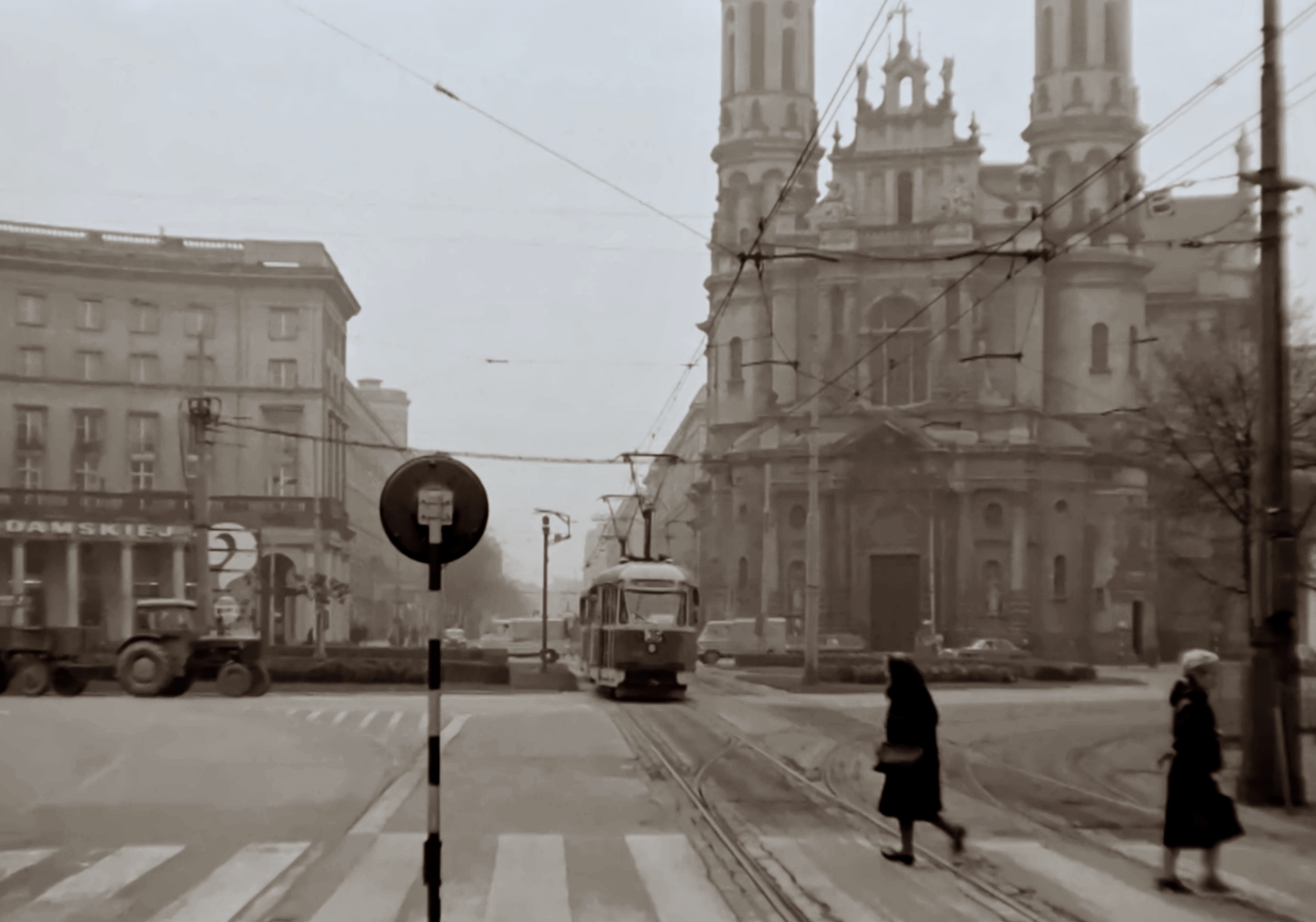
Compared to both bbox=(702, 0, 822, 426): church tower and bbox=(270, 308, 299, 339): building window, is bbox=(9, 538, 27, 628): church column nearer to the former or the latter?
bbox=(270, 308, 299, 339): building window

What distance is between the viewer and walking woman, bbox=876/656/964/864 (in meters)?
13.1

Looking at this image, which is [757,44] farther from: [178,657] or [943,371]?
[178,657]

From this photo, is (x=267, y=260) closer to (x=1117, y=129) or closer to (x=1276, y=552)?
(x=1117, y=129)

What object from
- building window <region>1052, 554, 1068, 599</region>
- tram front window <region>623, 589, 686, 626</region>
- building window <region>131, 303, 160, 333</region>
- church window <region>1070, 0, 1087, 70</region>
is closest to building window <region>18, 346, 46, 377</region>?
building window <region>131, 303, 160, 333</region>

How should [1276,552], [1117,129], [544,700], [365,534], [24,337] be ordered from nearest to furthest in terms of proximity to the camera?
1. [1276,552]
2. [544,700]
3. [24,337]
4. [1117,129]
5. [365,534]

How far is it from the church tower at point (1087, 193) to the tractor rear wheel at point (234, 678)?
4866 cm

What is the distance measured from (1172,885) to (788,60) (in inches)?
2888

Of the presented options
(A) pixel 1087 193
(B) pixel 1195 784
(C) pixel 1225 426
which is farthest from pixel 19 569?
(B) pixel 1195 784

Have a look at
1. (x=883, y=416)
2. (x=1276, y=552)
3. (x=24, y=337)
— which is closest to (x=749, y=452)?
(x=883, y=416)

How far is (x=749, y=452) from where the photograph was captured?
78.8 m

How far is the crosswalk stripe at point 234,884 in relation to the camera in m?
11.0

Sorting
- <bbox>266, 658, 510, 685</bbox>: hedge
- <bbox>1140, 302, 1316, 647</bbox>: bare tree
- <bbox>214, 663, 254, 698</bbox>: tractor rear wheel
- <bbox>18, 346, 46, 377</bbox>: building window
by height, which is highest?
<bbox>18, 346, 46, 377</bbox>: building window

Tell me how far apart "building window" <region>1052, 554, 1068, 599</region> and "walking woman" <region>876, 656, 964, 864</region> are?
6417cm

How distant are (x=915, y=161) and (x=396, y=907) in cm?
7142
